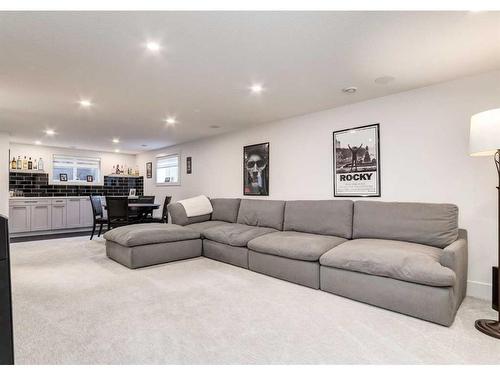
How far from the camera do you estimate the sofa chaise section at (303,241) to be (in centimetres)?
306

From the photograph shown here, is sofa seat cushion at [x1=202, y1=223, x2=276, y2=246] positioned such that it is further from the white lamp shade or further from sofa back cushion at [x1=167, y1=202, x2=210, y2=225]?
the white lamp shade

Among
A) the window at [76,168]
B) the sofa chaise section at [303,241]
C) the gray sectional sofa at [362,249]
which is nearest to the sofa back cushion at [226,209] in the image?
the gray sectional sofa at [362,249]

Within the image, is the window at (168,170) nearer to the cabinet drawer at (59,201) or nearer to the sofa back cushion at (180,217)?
the sofa back cushion at (180,217)

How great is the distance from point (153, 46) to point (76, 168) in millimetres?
6808

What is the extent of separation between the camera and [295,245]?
321cm

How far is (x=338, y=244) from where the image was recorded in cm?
322

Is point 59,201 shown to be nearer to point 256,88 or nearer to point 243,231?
point 243,231

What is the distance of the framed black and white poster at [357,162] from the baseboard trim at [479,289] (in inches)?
50.2

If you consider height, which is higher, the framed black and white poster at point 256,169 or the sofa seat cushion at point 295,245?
the framed black and white poster at point 256,169

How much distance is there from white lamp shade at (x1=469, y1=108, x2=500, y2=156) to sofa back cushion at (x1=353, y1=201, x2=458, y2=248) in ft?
2.59

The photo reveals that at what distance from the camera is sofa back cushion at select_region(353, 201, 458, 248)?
2802 mm

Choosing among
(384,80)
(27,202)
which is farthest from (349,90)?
(27,202)
